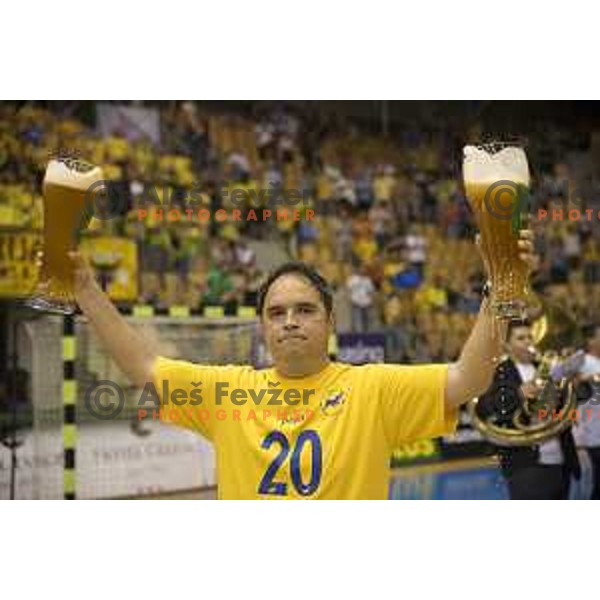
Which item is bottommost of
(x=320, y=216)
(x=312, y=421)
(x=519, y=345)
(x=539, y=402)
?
(x=539, y=402)

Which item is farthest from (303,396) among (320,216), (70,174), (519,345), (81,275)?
(320,216)

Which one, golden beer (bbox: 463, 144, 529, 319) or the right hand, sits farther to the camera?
the right hand

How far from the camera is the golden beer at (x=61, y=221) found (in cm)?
178

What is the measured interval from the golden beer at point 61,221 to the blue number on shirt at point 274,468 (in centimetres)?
48

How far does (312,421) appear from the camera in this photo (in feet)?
5.86

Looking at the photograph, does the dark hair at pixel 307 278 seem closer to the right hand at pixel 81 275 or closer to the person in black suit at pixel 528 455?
the right hand at pixel 81 275

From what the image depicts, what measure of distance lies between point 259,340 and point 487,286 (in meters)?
3.62

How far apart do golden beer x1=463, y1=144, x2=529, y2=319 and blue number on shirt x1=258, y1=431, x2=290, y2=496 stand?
48cm

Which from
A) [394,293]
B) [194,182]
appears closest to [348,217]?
[394,293]

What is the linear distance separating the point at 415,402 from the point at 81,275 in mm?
712

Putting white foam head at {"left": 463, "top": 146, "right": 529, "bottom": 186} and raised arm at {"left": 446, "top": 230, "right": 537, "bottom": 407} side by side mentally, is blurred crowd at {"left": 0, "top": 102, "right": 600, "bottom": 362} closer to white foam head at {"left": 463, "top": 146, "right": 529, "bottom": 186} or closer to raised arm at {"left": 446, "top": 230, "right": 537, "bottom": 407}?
raised arm at {"left": 446, "top": 230, "right": 537, "bottom": 407}

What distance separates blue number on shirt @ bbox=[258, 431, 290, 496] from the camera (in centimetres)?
177

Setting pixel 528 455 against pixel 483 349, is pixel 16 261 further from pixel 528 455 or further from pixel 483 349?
pixel 483 349

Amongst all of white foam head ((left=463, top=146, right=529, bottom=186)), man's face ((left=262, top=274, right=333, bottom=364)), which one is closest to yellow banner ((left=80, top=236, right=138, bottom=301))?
man's face ((left=262, top=274, right=333, bottom=364))
